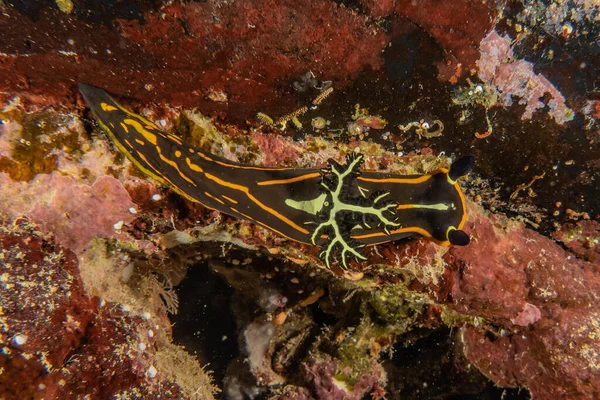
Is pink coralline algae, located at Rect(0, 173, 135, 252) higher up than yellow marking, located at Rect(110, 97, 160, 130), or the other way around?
yellow marking, located at Rect(110, 97, 160, 130)

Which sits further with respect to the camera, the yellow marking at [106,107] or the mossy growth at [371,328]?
the mossy growth at [371,328]

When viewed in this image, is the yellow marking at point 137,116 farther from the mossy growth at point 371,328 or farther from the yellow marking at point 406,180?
the mossy growth at point 371,328

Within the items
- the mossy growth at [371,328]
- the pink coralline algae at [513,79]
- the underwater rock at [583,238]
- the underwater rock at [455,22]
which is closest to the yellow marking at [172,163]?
the underwater rock at [455,22]

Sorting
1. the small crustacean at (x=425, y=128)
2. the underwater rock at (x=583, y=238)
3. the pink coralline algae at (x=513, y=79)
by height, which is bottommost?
the underwater rock at (x=583, y=238)

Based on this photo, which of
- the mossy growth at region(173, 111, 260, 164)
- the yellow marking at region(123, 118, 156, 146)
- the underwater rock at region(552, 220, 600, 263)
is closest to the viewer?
the yellow marking at region(123, 118, 156, 146)

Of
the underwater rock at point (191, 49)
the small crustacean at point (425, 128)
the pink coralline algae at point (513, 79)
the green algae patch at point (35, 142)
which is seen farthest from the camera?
the small crustacean at point (425, 128)

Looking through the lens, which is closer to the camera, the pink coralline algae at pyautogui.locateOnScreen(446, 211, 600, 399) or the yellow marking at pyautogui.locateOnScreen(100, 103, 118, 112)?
the yellow marking at pyautogui.locateOnScreen(100, 103, 118, 112)

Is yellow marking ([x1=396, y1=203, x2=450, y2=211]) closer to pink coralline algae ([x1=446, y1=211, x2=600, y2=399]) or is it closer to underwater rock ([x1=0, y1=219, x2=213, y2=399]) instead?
pink coralline algae ([x1=446, y1=211, x2=600, y2=399])

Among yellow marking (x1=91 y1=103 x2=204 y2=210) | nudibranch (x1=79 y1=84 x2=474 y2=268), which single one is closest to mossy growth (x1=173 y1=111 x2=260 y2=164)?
nudibranch (x1=79 y1=84 x2=474 y2=268)

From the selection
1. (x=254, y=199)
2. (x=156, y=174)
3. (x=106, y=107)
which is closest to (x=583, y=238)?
(x=254, y=199)
